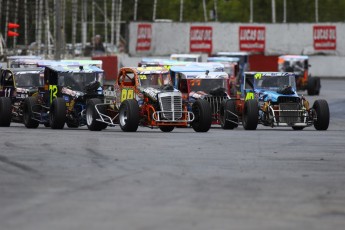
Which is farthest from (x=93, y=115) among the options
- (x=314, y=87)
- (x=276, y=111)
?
(x=314, y=87)

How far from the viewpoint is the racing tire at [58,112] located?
32.8 m

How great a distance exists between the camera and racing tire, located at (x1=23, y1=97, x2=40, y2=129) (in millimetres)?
34500

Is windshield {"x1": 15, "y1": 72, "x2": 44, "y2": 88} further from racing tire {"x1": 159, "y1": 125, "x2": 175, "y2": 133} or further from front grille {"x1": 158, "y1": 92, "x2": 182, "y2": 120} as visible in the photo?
front grille {"x1": 158, "y1": 92, "x2": 182, "y2": 120}

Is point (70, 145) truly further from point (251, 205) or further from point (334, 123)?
point (334, 123)

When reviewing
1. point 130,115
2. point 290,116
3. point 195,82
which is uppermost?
point 195,82

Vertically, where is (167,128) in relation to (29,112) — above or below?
below

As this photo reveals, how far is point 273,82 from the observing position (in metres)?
36.0

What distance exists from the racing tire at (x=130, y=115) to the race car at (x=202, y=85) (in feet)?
16.9

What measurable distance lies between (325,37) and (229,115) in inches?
2244

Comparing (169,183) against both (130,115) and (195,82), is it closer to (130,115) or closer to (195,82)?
(130,115)

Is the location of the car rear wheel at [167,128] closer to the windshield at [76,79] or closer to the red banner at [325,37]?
the windshield at [76,79]

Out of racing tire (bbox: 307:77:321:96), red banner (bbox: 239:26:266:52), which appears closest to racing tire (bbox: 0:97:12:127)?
racing tire (bbox: 307:77:321:96)

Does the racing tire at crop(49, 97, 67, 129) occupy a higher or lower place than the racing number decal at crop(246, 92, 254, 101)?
lower

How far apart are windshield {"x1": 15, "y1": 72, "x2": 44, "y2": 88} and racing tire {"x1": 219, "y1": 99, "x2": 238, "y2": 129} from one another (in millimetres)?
5819
